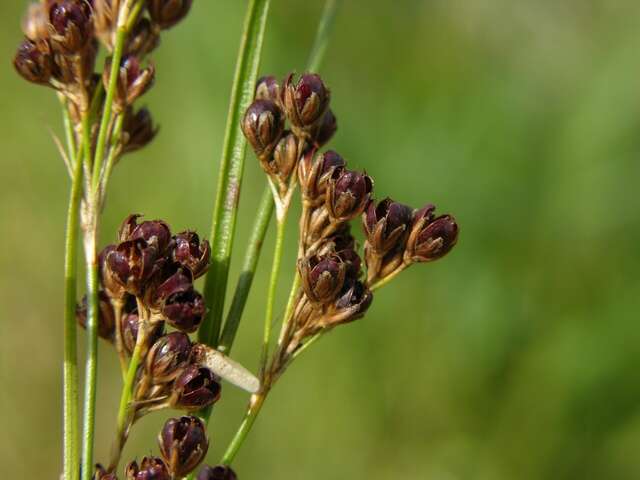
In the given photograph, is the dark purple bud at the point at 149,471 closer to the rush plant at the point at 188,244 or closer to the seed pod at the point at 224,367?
the rush plant at the point at 188,244

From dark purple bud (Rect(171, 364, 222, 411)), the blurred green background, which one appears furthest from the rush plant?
the blurred green background

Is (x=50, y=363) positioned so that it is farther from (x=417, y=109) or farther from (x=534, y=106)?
(x=534, y=106)

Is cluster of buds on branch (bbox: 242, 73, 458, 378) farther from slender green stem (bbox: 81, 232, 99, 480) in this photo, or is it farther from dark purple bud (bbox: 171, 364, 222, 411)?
slender green stem (bbox: 81, 232, 99, 480)

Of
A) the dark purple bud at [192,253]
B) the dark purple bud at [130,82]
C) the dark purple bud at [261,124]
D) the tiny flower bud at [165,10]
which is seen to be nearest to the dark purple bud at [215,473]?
the dark purple bud at [192,253]

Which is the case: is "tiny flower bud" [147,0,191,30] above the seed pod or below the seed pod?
above

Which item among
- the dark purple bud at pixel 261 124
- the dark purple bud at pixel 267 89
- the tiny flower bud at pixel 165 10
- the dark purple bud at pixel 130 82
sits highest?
the tiny flower bud at pixel 165 10

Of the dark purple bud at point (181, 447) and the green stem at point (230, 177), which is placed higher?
the green stem at point (230, 177)
